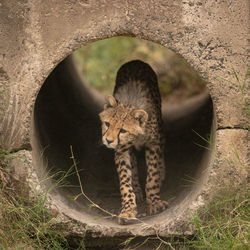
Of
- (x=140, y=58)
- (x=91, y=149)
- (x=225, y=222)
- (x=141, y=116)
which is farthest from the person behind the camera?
(x=140, y=58)

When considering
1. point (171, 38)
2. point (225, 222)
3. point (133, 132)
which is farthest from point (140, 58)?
point (225, 222)

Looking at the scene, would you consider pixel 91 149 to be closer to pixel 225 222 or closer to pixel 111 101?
pixel 111 101

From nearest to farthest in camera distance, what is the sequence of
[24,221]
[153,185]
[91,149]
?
[24,221] → [153,185] → [91,149]

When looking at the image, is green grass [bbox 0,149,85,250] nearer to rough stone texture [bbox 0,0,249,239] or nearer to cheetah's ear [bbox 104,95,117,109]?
rough stone texture [bbox 0,0,249,239]

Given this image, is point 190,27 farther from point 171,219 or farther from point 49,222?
point 49,222

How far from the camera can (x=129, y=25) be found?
190 inches

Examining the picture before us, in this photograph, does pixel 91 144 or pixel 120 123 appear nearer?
pixel 120 123

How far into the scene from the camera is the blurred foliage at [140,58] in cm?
1016

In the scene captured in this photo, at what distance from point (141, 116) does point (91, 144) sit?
197 centimetres

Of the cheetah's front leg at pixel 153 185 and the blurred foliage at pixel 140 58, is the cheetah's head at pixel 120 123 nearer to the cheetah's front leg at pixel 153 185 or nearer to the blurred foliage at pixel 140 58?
the cheetah's front leg at pixel 153 185

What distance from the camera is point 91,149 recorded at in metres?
7.26

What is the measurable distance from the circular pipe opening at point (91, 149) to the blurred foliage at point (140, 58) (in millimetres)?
1180

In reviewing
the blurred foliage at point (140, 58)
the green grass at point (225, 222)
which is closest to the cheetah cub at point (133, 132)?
the green grass at point (225, 222)

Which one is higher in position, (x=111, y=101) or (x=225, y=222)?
(x=111, y=101)
